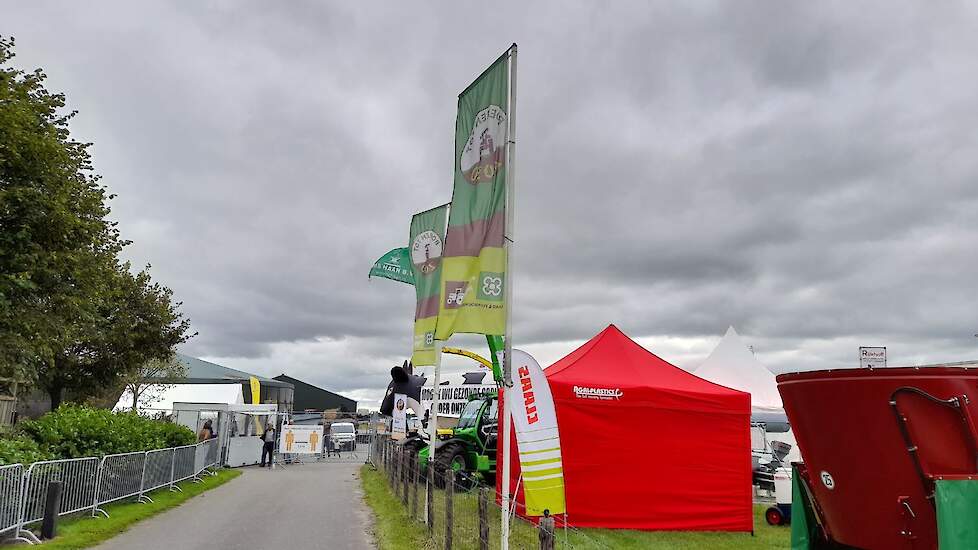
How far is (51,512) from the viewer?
9953 millimetres

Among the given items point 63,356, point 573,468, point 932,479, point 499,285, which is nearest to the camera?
point 932,479

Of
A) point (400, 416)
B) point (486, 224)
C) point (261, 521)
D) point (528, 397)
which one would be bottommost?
point (261, 521)

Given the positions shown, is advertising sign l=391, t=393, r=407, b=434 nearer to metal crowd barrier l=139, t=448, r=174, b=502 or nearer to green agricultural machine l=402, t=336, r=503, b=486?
green agricultural machine l=402, t=336, r=503, b=486

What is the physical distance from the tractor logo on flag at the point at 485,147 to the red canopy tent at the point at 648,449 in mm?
5001

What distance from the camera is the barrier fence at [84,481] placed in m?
9.41

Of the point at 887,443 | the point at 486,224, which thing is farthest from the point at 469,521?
the point at 887,443

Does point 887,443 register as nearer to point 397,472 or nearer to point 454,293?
point 454,293

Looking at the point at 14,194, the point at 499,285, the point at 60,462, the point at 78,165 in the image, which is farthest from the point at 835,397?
the point at 78,165

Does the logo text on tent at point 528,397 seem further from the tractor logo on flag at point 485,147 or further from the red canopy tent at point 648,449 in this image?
the red canopy tent at point 648,449

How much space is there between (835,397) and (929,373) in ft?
2.07

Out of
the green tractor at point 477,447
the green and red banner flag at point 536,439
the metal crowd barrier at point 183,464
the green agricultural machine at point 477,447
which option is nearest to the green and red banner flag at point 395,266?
the green agricultural machine at point 477,447

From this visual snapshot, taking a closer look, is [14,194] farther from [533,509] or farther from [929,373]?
[929,373]

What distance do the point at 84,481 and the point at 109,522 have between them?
83 centimetres

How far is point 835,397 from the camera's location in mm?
5035
